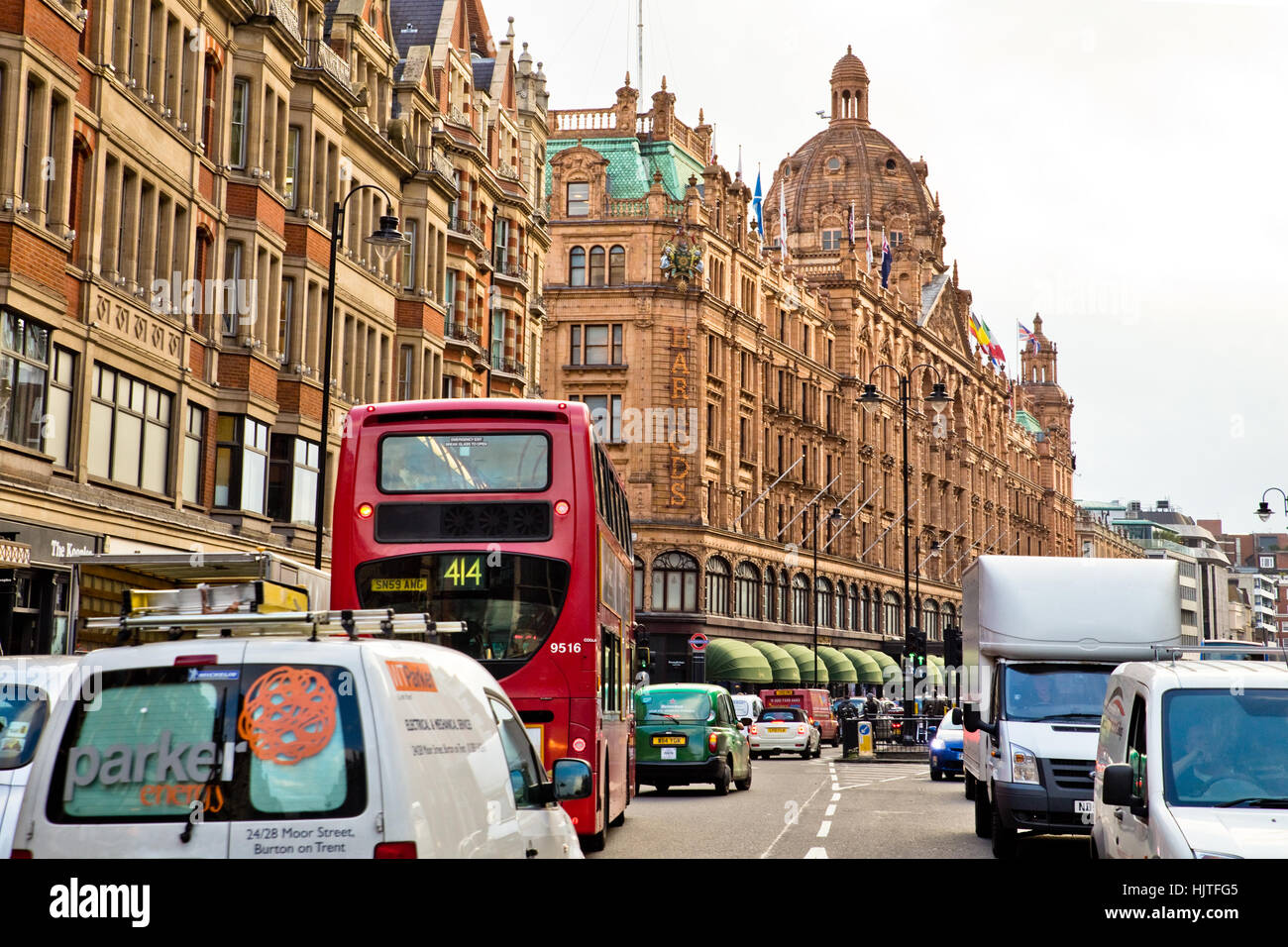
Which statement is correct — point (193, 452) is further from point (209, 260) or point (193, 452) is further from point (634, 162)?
point (634, 162)

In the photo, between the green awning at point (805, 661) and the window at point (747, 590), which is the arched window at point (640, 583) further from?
the green awning at point (805, 661)

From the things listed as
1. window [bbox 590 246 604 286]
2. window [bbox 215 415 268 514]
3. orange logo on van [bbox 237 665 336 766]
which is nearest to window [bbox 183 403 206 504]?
window [bbox 215 415 268 514]

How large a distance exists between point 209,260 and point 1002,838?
21.6m

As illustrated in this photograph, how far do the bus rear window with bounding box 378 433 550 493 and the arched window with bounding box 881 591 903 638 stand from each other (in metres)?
82.2

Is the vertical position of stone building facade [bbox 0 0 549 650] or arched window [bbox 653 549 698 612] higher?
stone building facade [bbox 0 0 549 650]

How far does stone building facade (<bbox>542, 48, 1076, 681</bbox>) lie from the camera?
239 ft

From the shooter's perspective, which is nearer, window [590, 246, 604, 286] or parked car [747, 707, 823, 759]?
parked car [747, 707, 823, 759]

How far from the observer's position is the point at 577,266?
75.3 metres

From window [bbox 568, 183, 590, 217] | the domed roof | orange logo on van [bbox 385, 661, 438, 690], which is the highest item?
the domed roof

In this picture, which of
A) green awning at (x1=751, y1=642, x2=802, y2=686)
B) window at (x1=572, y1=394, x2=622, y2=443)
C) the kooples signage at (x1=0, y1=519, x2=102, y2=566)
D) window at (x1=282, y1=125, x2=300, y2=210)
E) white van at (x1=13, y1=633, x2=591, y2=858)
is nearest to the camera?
white van at (x1=13, y1=633, x2=591, y2=858)

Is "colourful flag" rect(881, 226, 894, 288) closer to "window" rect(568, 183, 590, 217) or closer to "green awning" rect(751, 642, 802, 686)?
"window" rect(568, 183, 590, 217)

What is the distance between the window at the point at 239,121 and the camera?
35.3 m

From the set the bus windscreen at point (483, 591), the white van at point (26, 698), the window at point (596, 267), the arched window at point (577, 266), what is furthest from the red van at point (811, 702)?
the white van at point (26, 698)

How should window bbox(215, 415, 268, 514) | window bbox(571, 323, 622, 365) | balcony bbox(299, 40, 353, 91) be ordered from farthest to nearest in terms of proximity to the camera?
window bbox(571, 323, 622, 365) → balcony bbox(299, 40, 353, 91) → window bbox(215, 415, 268, 514)
